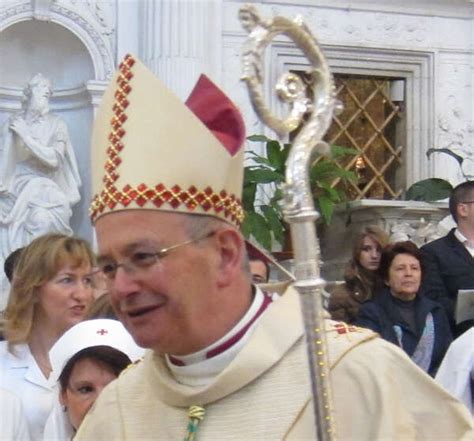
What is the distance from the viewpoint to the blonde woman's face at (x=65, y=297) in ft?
15.3

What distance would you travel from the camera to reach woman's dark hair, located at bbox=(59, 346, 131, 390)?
396 cm

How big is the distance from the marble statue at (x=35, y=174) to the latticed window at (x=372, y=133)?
2377 mm

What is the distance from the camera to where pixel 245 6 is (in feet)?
7.54

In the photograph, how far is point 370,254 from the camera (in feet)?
24.0

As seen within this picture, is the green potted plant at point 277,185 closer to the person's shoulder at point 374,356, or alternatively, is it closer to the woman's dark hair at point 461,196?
the woman's dark hair at point 461,196

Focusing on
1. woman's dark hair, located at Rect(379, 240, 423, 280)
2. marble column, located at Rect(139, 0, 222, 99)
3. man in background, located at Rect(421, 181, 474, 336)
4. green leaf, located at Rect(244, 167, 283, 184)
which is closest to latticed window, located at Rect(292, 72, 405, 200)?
marble column, located at Rect(139, 0, 222, 99)

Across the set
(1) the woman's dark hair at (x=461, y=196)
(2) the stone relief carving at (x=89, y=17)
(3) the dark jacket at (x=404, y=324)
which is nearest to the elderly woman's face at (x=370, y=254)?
(3) the dark jacket at (x=404, y=324)

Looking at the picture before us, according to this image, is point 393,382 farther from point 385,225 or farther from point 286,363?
point 385,225

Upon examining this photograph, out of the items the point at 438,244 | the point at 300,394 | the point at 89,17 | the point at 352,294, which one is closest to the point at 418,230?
the point at 89,17

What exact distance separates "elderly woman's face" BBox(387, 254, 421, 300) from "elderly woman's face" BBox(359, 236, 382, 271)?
1.48ft

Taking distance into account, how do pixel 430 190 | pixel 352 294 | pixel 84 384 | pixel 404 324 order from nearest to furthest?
pixel 84 384 → pixel 404 324 → pixel 352 294 → pixel 430 190

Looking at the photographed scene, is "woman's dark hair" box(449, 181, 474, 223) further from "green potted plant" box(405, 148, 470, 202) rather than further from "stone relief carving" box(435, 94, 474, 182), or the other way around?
Result: "stone relief carving" box(435, 94, 474, 182)

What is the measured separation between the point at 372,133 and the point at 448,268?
4669 millimetres

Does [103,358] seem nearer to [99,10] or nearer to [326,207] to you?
[326,207]
